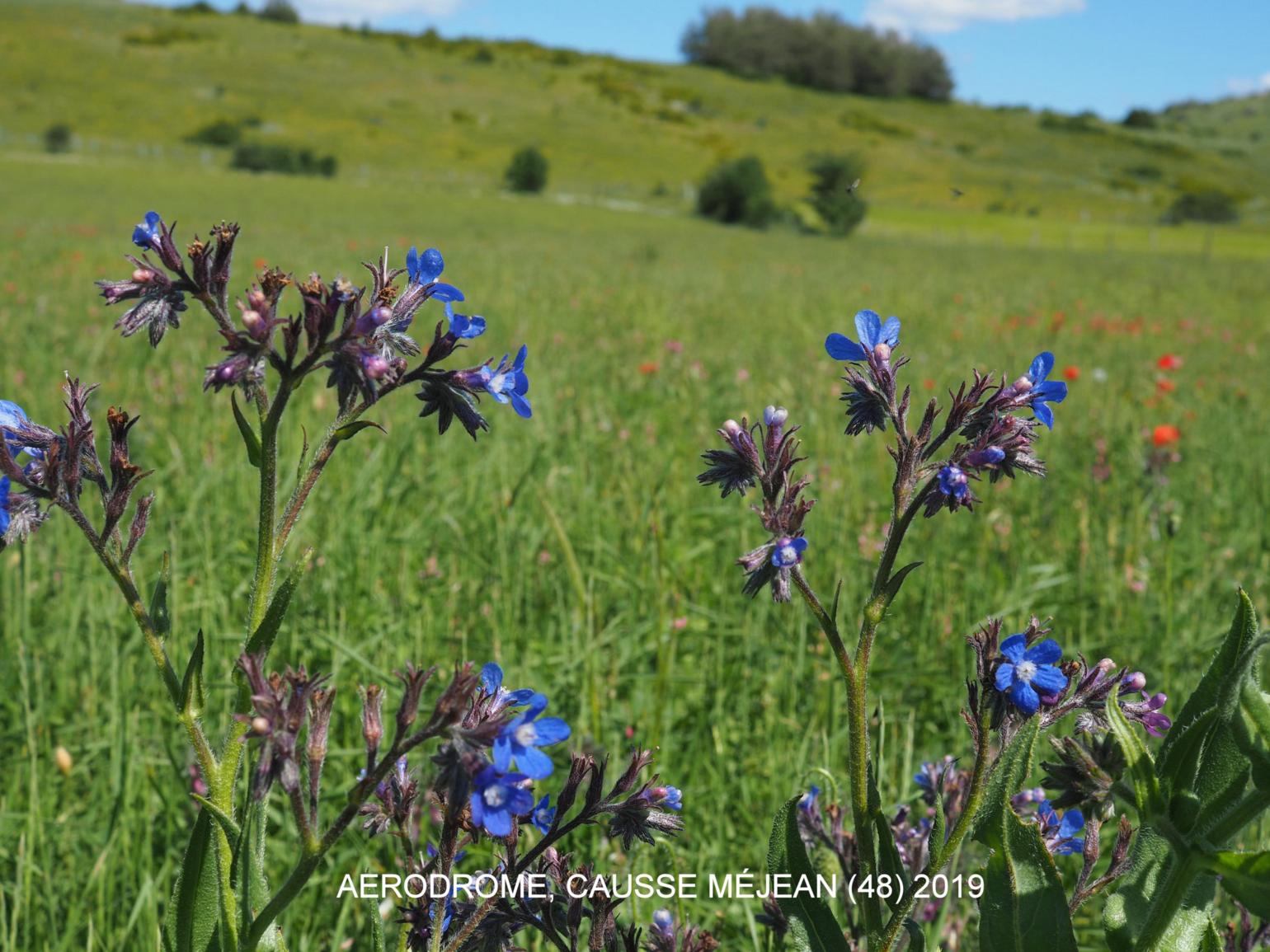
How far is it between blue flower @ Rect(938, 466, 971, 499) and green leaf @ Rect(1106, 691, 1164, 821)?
28 cm

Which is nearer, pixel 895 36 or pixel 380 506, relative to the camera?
pixel 380 506

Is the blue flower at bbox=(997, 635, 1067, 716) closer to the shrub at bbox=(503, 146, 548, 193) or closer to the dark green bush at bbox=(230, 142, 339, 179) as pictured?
the shrub at bbox=(503, 146, 548, 193)

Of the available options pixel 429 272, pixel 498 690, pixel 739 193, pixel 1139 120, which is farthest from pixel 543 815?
pixel 1139 120

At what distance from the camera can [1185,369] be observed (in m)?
8.74

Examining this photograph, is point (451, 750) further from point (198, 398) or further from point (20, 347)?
point (20, 347)

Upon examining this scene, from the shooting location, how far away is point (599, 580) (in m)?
3.38

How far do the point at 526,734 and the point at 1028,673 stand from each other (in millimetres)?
617

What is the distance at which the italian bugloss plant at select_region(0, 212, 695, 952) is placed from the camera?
1.00m

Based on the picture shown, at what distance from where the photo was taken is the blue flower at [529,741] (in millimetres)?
977

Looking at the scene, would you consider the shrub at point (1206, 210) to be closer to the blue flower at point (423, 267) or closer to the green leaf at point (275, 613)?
the blue flower at point (423, 267)

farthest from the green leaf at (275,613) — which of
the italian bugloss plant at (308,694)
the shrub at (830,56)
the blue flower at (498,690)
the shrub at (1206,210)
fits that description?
the shrub at (830,56)

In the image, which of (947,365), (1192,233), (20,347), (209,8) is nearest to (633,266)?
(947,365)

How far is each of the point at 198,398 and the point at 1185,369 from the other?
816 cm

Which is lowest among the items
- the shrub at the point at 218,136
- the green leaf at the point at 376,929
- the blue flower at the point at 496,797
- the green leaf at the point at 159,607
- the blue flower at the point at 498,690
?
the green leaf at the point at 376,929
